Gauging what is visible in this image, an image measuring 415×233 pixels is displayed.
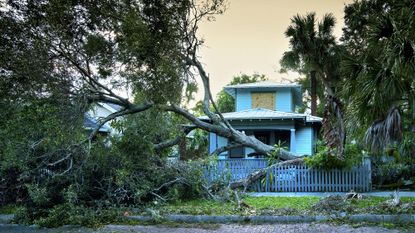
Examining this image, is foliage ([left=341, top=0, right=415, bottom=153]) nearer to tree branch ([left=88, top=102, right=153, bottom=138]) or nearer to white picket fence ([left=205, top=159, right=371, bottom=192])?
white picket fence ([left=205, top=159, right=371, bottom=192])

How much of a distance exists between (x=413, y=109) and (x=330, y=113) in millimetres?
5264

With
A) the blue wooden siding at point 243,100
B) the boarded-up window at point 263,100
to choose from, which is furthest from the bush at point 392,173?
the blue wooden siding at point 243,100

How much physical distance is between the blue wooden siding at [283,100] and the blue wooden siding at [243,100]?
1.83m

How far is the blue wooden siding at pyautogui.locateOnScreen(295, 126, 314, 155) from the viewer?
950 inches

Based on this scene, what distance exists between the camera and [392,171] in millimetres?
15938

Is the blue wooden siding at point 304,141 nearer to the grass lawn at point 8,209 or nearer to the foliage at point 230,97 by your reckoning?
the grass lawn at point 8,209

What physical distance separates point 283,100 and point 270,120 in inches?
157

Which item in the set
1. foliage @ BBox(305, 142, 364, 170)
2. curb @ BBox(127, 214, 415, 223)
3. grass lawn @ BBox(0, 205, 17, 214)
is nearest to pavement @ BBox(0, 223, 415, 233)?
curb @ BBox(127, 214, 415, 223)

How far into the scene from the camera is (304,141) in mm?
24203

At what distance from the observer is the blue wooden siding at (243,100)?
87.3ft

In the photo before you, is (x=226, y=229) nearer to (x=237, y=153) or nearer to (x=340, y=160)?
(x=340, y=160)

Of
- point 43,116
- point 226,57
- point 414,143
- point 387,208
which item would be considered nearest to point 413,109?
point 387,208

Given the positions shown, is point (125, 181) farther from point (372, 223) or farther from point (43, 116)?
point (372, 223)

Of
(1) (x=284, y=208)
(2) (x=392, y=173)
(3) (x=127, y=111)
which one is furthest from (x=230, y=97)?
(1) (x=284, y=208)
